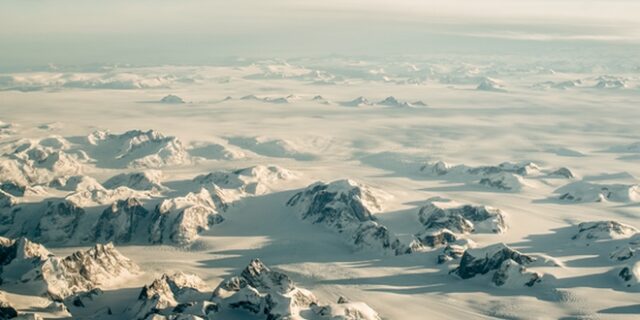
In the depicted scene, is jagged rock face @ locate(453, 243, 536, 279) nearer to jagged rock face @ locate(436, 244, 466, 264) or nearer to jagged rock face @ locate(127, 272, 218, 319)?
jagged rock face @ locate(436, 244, 466, 264)

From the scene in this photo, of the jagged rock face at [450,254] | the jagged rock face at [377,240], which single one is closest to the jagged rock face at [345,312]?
the jagged rock face at [450,254]

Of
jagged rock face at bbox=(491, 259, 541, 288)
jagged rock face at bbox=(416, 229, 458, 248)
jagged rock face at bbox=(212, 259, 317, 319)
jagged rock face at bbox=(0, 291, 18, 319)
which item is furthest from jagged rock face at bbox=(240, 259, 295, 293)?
jagged rock face at bbox=(416, 229, 458, 248)

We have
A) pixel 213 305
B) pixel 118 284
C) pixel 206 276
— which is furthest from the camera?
pixel 206 276

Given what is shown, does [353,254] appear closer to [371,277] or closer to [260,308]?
[371,277]

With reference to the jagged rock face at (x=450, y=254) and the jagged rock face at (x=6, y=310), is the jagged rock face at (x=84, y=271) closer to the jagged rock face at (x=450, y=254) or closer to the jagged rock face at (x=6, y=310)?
the jagged rock face at (x=6, y=310)

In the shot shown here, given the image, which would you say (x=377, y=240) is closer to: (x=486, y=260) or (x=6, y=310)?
(x=486, y=260)

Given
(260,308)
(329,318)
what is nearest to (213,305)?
(260,308)
